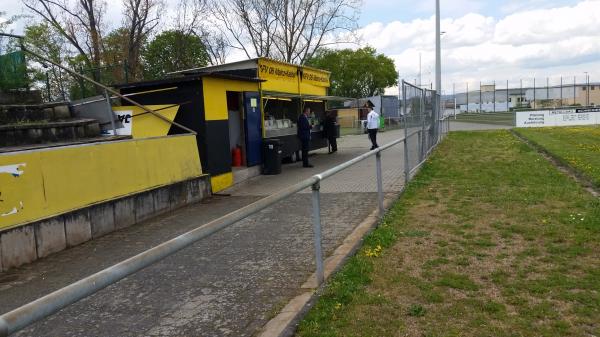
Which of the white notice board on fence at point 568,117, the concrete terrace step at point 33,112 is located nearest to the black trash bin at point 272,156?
the concrete terrace step at point 33,112

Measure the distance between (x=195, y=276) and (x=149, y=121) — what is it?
710cm

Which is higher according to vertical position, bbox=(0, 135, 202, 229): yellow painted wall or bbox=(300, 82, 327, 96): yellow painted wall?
bbox=(300, 82, 327, 96): yellow painted wall

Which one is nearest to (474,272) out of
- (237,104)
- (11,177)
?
(11,177)

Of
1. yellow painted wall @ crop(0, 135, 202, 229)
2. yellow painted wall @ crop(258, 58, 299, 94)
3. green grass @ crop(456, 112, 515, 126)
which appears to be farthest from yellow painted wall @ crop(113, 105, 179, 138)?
green grass @ crop(456, 112, 515, 126)

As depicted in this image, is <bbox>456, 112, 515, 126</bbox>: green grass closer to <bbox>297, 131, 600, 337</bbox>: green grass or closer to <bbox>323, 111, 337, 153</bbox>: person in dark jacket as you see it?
<bbox>323, 111, 337, 153</bbox>: person in dark jacket

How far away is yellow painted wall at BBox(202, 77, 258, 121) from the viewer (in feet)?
38.4

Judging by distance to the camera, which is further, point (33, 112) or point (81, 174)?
point (33, 112)

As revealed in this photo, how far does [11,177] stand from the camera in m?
6.79

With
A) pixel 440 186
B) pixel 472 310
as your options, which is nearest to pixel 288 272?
pixel 472 310

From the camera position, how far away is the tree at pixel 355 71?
68.6 metres

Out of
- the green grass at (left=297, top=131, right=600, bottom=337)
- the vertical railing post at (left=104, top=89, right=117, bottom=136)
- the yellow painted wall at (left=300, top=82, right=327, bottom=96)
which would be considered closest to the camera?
the green grass at (left=297, top=131, right=600, bottom=337)

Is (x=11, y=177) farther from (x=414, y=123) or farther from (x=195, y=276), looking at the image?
(x=414, y=123)

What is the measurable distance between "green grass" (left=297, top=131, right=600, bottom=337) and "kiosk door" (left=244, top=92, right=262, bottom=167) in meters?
5.87

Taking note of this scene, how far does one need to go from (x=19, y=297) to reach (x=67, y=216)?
2.10m
